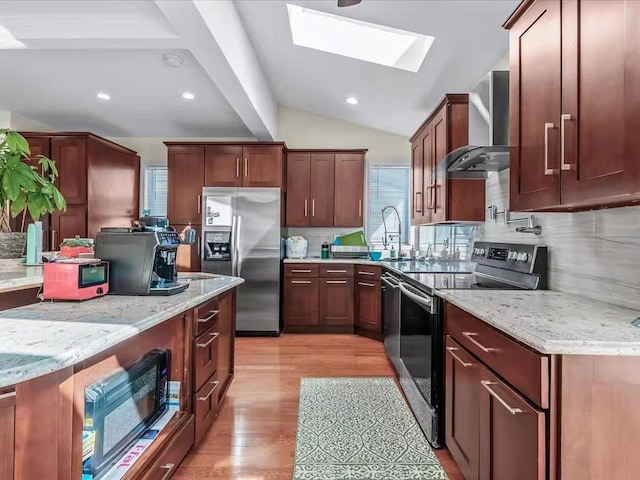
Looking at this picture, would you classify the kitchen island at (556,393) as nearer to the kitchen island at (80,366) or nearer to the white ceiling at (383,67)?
the kitchen island at (80,366)

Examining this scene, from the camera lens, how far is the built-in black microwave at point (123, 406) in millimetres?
1180

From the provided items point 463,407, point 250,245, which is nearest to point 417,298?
point 463,407

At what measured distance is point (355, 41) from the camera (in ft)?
11.0

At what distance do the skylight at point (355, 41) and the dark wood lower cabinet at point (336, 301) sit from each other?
2437 millimetres

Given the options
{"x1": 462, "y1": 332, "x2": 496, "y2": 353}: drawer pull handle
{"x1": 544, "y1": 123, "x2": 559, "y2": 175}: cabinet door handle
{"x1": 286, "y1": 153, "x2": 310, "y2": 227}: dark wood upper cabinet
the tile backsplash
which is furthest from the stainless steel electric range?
{"x1": 286, "y1": 153, "x2": 310, "y2": 227}: dark wood upper cabinet

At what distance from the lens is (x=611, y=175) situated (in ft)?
3.76

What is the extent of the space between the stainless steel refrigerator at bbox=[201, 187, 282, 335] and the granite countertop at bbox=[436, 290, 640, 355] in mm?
2794

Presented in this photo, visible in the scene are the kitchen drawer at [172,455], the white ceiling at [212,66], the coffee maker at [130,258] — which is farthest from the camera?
the white ceiling at [212,66]

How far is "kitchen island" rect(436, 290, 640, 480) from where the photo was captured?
101 cm

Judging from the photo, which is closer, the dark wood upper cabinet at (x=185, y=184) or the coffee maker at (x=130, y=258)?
the coffee maker at (x=130, y=258)

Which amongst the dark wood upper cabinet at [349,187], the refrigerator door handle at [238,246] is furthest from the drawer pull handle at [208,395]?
the dark wood upper cabinet at [349,187]

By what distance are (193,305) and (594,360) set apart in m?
1.55

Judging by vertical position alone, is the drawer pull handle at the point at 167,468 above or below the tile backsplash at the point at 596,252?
below

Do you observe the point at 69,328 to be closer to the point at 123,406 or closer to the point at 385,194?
the point at 123,406
